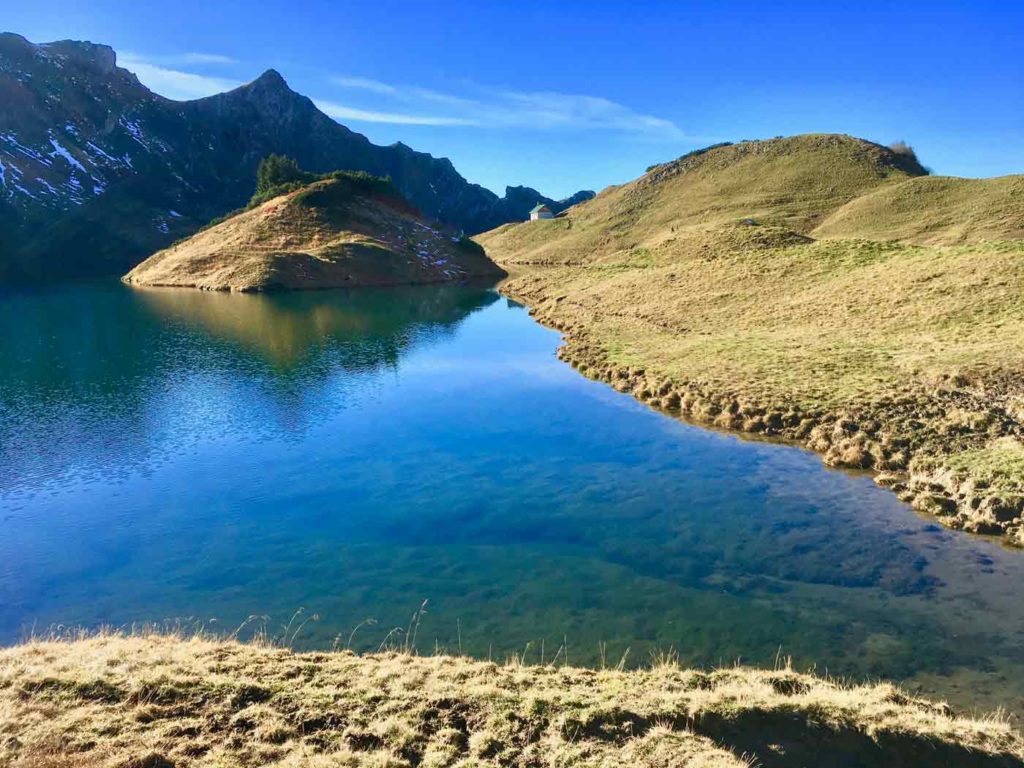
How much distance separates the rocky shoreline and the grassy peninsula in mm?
80

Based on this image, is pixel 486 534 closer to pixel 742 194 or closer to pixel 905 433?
pixel 905 433

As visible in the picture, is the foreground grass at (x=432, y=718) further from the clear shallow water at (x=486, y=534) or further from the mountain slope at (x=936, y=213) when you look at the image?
the mountain slope at (x=936, y=213)

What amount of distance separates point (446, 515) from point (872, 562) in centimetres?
1673

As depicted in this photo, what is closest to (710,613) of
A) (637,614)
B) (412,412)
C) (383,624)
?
(637,614)

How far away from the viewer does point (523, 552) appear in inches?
919

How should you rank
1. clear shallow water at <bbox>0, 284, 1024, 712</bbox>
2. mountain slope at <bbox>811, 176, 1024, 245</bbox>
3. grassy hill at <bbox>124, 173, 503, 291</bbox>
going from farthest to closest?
grassy hill at <bbox>124, 173, 503, 291</bbox> < mountain slope at <bbox>811, 176, 1024, 245</bbox> < clear shallow water at <bbox>0, 284, 1024, 712</bbox>

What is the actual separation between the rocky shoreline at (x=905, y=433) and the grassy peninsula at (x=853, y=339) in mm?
80

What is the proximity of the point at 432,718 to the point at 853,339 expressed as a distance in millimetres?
45365

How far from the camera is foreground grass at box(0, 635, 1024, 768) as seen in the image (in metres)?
11.2

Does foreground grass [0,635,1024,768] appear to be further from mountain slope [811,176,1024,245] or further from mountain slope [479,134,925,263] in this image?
mountain slope [479,134,925,263]

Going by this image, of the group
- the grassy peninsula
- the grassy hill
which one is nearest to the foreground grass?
the grassy peninsula

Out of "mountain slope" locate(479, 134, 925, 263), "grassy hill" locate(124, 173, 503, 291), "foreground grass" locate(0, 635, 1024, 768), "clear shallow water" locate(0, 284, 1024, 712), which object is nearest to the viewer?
"foreground grass" locate(0, 635, 1024, 768)

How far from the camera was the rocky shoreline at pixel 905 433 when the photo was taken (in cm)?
2412

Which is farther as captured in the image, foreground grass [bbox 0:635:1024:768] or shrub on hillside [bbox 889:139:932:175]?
shrub on hillside [bbox 889:139:932:175]
